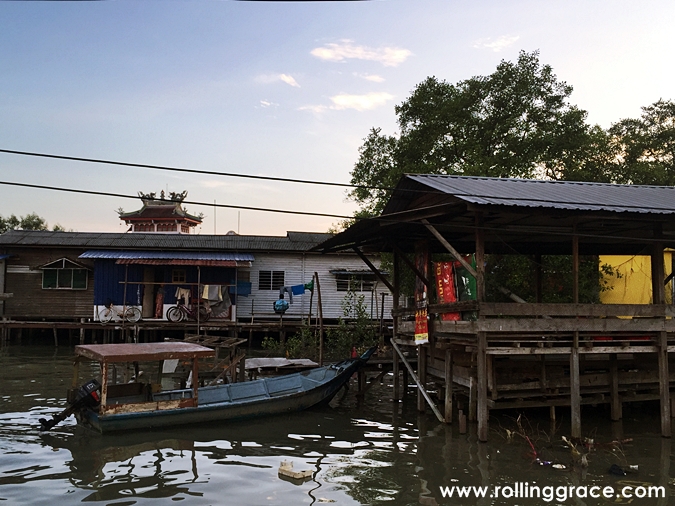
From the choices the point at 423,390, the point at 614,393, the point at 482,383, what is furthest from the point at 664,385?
the point at 423,390

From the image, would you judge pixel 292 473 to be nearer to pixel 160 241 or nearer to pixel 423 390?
pixel 423 390

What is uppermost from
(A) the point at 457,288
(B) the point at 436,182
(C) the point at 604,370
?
(B) the point at 436,182

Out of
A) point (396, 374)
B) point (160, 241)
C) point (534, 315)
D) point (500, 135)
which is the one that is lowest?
point (396, 374)

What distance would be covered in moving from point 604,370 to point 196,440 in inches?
334

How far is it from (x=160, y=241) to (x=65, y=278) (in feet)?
14.7

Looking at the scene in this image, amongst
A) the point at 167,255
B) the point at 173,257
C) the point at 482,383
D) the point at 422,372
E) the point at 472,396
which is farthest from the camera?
the point at 167,255

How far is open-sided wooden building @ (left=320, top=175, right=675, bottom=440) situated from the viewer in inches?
396

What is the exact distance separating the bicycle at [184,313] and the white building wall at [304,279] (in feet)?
6.60

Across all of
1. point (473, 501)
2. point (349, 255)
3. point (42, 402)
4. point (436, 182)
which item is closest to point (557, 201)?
point (436, 182)

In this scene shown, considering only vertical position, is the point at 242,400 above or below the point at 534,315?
below

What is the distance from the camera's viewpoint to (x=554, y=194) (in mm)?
11711

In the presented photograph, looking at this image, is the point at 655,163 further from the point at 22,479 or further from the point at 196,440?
the point at 22,479

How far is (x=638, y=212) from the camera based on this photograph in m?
10.1

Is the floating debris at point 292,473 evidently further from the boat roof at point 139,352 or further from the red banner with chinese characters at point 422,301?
the red banner with chinese characters at point 422,301
